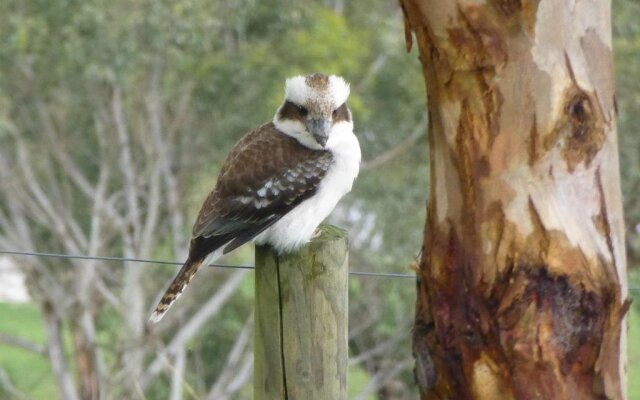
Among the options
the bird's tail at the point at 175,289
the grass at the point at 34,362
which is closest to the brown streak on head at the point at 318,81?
the bird's tail at the point at 175,289

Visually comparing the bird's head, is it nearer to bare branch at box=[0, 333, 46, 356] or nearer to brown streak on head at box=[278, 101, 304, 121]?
brown streak on head at box=[278, 101, 304, 121]

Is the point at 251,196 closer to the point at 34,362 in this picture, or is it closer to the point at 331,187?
the point at 331,187

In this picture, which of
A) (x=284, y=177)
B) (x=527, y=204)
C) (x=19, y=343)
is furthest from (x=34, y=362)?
(x=527, y=204)

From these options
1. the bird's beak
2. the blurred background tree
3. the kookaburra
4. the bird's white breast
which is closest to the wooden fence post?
the bird's white breast

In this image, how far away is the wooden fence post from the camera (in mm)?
2818

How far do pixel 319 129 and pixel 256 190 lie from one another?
272mm

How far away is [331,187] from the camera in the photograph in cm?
396

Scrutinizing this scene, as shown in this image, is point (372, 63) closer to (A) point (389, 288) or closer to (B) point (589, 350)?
(A) point (389, 288)

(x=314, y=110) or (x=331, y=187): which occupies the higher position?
(x=314, y=110)

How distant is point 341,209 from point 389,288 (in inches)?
40.1

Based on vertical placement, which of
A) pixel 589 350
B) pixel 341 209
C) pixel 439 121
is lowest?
pixel 341 209

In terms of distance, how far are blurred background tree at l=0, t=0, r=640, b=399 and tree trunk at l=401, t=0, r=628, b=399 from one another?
30.8 feet

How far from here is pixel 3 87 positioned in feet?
42.6

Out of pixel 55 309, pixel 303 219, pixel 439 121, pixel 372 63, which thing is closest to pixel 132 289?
pixel 55 309
